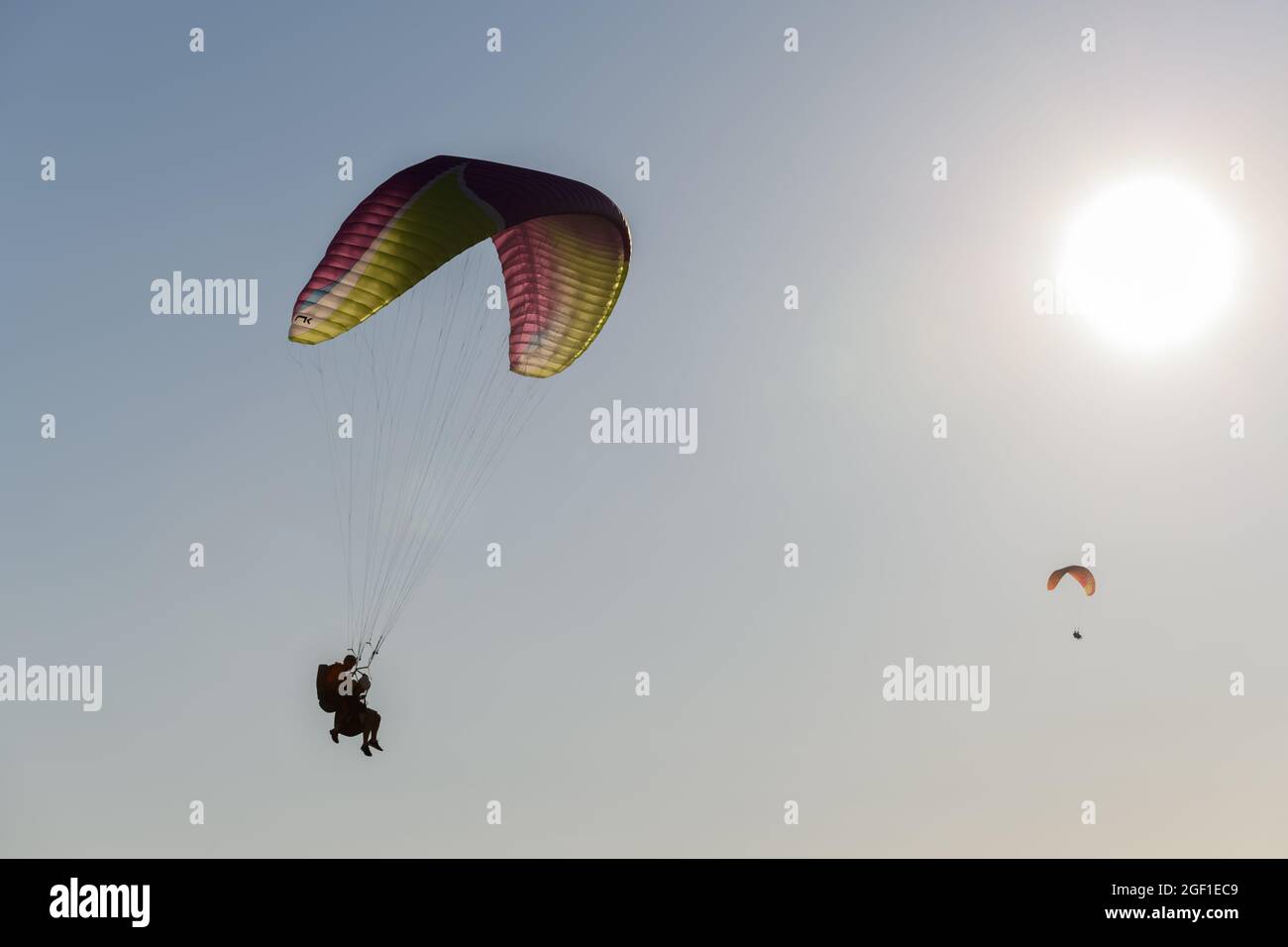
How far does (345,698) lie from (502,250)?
10.1m

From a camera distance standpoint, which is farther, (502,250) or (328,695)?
(502,250)

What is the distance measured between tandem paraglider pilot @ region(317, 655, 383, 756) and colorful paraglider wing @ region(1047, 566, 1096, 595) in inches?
1202

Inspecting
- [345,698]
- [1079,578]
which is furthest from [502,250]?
[1079,578]

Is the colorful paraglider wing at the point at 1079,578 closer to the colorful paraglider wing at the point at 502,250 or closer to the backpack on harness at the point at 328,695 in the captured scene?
the colorful paraglider wing at the point at 502,250

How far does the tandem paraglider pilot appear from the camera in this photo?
29438 millimetres

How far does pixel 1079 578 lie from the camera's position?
54.7m

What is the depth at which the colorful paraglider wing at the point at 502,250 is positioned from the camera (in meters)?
28.8

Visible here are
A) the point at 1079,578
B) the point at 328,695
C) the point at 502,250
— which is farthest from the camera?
the point at 1079,578

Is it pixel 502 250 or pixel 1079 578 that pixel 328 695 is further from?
pixel 1079 578

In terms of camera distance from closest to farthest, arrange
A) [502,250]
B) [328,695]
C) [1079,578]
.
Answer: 1. [328,695]
2. [502,250]
3. [1079,578]

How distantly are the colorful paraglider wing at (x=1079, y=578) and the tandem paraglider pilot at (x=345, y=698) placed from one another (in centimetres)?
3053

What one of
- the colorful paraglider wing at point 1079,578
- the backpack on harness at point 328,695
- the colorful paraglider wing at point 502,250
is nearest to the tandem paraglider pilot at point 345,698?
the backpack on harness at point 328,695
